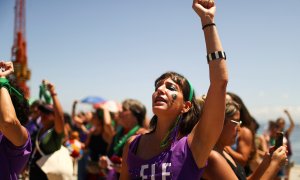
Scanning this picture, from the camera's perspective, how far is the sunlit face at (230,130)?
297 cm

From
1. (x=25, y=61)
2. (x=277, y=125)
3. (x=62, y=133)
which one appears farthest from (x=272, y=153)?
(x=25, y=61)

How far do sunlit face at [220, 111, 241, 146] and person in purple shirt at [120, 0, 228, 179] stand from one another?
45 cm

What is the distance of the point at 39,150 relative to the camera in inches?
181

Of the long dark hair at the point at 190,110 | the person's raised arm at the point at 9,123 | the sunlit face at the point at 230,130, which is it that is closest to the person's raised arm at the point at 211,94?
the long dark hair at the point at 190,110

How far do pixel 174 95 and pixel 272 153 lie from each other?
88cm

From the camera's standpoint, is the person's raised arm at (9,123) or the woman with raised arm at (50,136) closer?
the person's raised arm at (9,123)

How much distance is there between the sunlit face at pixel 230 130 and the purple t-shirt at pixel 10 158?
4.85 feet

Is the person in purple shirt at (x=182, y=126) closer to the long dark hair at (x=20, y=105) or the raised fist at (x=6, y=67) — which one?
the long dark hair at (x=20, y=105)

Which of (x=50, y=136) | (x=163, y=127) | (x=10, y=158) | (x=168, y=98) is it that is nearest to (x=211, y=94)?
(x=168, y=98)

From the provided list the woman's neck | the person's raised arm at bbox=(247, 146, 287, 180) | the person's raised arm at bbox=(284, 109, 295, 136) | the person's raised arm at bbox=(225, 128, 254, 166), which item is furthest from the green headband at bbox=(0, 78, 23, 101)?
the person's raised arm at bbox=(284, 109, 295, 136)

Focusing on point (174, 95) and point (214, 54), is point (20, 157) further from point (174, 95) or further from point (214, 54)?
point (214, 54)

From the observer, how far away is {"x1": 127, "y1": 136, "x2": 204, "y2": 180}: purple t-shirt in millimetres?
2187

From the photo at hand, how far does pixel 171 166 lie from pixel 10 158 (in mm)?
1280

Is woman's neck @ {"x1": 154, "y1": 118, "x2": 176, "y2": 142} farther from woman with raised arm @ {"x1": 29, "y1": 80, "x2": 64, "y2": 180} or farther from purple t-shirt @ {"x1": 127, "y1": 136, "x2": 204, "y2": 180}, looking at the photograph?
woman with raised arm @ {"x1": 29, "y1": 80, "x2": 64, "y2": 180}
